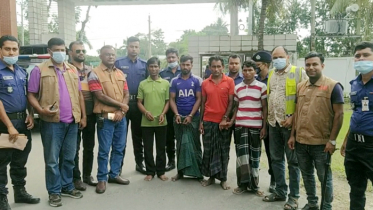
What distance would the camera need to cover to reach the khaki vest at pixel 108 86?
4.73 metres

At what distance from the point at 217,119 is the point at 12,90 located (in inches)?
107

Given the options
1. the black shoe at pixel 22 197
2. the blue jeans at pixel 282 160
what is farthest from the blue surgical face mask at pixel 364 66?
the black shoe at pixel 22 197

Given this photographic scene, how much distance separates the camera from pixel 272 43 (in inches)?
499

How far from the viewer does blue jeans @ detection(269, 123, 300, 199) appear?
4051 mm

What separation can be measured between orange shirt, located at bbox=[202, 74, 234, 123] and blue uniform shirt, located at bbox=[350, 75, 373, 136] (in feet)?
5.74

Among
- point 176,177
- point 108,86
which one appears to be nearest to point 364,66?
point 176,177

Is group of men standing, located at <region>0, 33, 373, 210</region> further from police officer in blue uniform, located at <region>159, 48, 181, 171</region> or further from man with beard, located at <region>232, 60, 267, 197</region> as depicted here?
police officer in blue uniform, located at <region>159, 48, 181, 171</region>

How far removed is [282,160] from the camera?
4223mm

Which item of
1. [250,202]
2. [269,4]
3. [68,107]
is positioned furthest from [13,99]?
[269,4]

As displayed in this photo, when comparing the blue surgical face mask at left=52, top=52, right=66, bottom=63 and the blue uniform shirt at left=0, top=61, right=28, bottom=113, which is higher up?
the blue surgical face mask at left=52, top=52, right=66, bottom=63

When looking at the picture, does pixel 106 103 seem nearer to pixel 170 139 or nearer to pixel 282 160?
pixel 170 139

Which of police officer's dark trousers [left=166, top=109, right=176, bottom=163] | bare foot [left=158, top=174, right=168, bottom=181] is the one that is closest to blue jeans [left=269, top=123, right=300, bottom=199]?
bare foot [left=158, top=174, right=168, bottom=181]

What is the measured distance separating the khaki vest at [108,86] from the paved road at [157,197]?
1171 millimetres

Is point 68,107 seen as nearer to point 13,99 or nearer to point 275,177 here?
point 13,99
